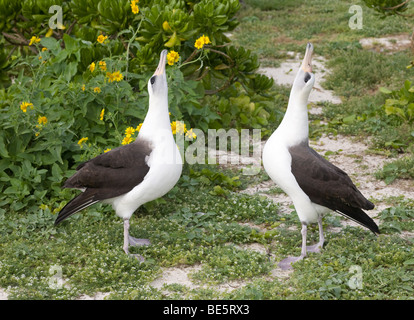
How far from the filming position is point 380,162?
6.99 m

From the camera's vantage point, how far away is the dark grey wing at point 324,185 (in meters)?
4.61

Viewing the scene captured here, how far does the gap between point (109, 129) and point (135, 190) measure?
5.47ft

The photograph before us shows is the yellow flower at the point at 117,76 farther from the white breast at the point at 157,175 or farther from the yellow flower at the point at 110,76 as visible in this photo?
the white breast at the point at 157,175

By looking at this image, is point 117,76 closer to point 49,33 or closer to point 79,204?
point 79,204

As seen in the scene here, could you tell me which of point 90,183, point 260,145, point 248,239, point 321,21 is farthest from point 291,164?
point 321,21

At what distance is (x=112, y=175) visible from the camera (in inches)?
189

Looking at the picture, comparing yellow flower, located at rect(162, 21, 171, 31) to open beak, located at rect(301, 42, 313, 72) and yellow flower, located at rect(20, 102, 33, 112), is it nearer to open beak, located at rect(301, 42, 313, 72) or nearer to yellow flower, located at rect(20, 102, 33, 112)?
yellow flower, located at rect(20, 102, 33, 112)

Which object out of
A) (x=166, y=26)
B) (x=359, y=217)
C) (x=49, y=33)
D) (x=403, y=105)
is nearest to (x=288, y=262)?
(x=359, y=217)

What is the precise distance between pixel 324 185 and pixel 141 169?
4.84 feet

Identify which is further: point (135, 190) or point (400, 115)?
point (400, 115)

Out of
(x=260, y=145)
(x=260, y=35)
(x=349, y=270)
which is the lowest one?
(x=349, y=270)

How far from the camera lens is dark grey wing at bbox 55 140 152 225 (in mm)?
4758

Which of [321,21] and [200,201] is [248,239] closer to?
[200,201]

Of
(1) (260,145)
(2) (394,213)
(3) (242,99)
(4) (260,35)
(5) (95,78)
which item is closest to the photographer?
(2) (394,213)
